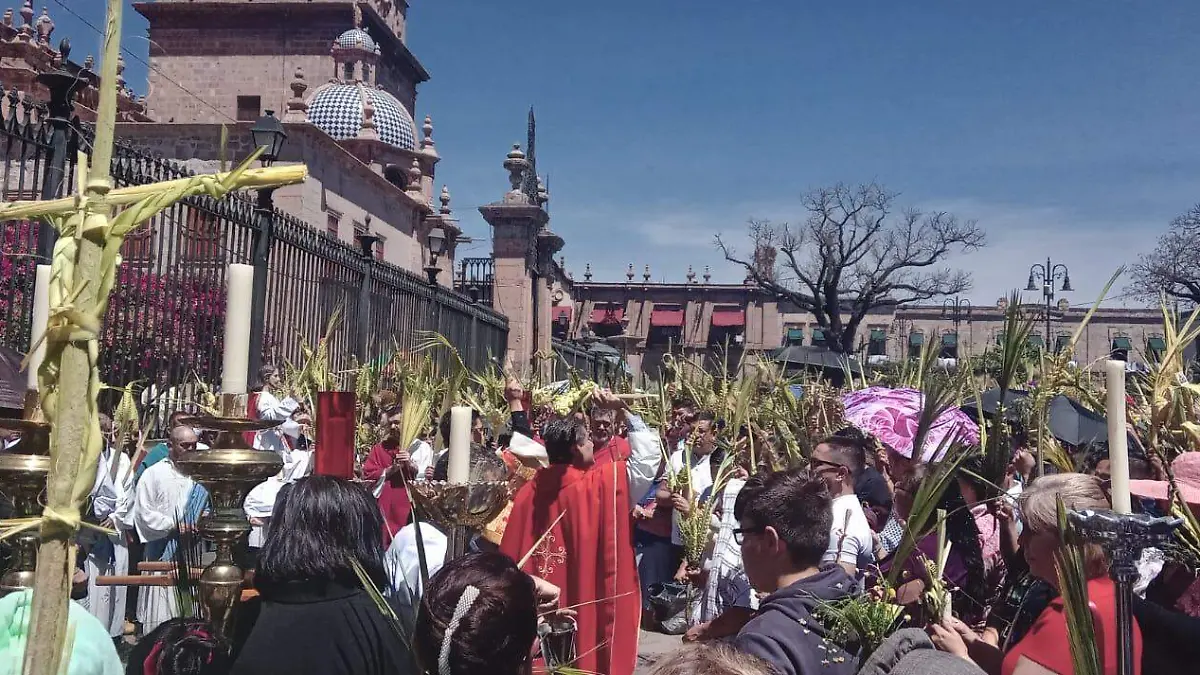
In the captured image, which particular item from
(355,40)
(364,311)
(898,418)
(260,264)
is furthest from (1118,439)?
(355,40)

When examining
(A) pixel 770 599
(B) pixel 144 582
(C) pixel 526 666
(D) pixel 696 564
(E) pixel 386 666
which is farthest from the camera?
(D) pixel 696 564

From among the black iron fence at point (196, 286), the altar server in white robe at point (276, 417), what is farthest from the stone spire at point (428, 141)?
the altar server in white robe at point (276, 417)

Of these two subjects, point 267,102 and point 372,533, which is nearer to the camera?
point 372,533

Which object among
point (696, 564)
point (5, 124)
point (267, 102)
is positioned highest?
point (267, 102)

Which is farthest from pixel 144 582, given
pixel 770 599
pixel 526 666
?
pixel 770 599

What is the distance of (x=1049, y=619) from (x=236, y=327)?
2.11 m

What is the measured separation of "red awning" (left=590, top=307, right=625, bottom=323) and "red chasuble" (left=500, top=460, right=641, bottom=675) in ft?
158

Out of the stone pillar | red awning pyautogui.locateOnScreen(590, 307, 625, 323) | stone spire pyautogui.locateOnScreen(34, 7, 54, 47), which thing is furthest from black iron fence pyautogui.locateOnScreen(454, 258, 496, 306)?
red awning pyautogui.locateOnScreen(590, 307, 625, 323)

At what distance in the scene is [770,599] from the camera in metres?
2.73

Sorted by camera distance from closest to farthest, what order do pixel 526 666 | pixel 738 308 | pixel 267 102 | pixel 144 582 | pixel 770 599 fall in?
pixel 526 666
pixel 144 582
pixel 770 599
pixel 267 102
pixel 738 308

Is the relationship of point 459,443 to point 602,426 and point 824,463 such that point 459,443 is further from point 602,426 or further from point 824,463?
point 824,463

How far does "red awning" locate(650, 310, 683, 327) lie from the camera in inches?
2218

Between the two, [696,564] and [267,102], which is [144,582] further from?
[267,102]

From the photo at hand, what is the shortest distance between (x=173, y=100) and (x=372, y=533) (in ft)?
112
